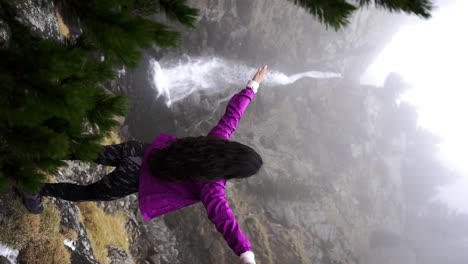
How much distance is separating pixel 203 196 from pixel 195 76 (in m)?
13.4

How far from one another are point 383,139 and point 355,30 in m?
14.2

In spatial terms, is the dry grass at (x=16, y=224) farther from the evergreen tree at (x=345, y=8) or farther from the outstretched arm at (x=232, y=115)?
the evergreen tree at (x=345, y=8)

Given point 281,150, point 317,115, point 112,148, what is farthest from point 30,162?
point 317,115

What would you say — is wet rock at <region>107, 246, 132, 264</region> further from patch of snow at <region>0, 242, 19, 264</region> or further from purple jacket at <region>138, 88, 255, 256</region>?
purple jacket at <region>138, 88, 255, 256</region>

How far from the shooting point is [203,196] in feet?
9.09

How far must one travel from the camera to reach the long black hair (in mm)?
2564

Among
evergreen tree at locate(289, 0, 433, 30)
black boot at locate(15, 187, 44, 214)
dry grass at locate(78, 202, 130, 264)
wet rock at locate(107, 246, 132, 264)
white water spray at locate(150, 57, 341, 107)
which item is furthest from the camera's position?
white water spray at locate(150, 57, 341, 107)

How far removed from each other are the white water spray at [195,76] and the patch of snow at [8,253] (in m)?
9.46

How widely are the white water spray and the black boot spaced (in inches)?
355

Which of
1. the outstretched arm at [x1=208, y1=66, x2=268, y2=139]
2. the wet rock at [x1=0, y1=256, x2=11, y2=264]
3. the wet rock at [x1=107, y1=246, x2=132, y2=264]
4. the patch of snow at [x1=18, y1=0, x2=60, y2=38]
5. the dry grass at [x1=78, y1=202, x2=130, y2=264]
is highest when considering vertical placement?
the patch of snow at [x1=18, y1=0, x2=60, y2=38]

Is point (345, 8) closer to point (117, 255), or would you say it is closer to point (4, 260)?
point (4, 260)

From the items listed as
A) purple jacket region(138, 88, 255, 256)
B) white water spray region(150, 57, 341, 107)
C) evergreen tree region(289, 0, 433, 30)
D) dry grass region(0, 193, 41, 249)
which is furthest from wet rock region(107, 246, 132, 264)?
white water spray region(150, 57, 341, 107)

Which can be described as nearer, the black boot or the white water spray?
the black boot

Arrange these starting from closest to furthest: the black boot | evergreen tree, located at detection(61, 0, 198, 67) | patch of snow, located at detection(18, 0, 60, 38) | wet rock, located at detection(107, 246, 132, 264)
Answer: evergreen tree, located at detection(61, 0, 198, 67) → the black boot → wet rock, located at detection(107, 246, 132, 264) → patch of snow, located at detection(18, 0, 60, 38)
